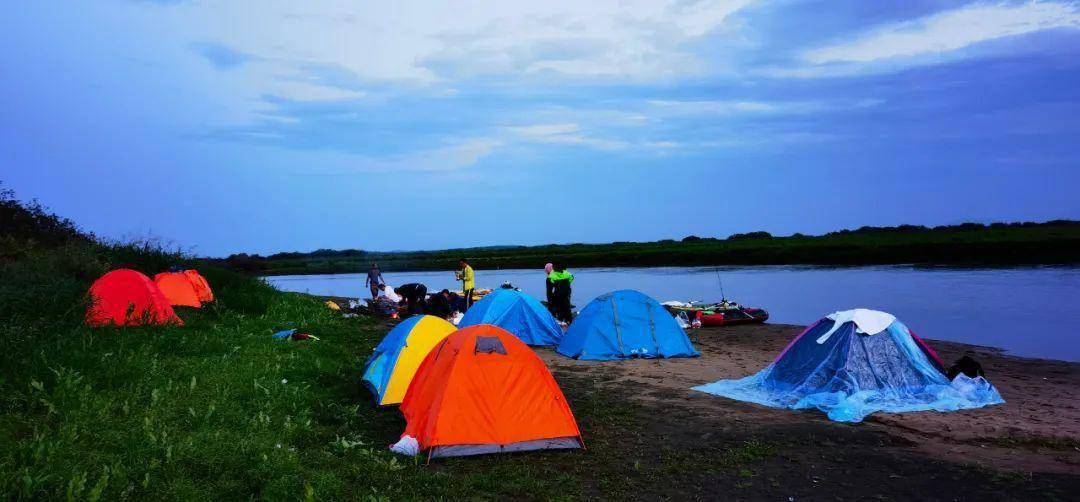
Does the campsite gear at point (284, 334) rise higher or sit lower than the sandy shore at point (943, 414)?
higher

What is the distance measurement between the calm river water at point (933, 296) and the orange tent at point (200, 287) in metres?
6.28

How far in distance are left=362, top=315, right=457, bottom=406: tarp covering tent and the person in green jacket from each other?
28.5 feet

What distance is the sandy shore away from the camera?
795cm

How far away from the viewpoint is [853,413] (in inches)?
375

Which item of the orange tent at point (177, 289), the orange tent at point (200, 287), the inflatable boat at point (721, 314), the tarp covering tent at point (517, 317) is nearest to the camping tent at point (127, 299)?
the orange tent at point (177, 289)

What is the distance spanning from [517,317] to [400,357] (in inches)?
274

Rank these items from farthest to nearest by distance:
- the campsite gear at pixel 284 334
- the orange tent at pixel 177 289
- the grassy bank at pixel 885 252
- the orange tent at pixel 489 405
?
the grassy bank at pixel 885 252 → the orange tent at pixel 177 289 → the campsite gear at pixel 284 334 → the orange tent at pixel 489 405

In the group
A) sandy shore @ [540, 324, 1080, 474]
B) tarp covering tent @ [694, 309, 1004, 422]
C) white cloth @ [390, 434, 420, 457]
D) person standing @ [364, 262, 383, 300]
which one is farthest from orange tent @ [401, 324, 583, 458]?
person standing @ [364, 262, 383, 300]

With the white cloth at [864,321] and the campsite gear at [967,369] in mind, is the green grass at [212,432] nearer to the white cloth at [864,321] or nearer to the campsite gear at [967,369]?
the white cloth at [864,321]

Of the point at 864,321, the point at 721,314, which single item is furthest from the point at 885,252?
the point at 864,321

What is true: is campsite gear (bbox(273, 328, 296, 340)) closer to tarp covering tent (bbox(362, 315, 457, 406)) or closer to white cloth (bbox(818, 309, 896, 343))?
tarp covering tent (bbox(362, 315, 457, 406))

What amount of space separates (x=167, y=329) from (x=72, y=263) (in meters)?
5.50

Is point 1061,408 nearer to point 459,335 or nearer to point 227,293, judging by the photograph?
point 459,335

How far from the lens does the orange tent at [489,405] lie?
7.89m
